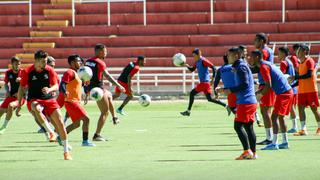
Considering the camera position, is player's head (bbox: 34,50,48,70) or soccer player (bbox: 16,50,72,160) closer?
player's head (bbox: 34,50,48,70)

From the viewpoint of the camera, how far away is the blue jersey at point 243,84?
1537cm

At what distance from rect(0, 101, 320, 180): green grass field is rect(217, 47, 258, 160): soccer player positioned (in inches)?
12.5

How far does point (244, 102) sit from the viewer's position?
51.1 ft

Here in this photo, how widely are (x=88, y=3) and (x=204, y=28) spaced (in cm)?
646

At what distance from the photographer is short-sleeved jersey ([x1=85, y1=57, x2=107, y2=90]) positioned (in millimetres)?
20359

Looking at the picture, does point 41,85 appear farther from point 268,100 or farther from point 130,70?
point 130,70

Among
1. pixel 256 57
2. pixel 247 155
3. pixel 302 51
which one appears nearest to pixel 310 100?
pixel 302 51

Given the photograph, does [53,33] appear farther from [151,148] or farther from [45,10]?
[151,148]

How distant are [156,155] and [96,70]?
4.36m

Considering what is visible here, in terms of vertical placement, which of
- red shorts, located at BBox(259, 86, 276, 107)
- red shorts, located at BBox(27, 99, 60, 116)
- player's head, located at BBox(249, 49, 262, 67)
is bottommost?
red shorts, located at BBox(259, 86, 276, 107)

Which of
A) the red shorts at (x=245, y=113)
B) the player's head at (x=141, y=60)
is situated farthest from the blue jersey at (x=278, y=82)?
the player's head at (x=141, y=60)

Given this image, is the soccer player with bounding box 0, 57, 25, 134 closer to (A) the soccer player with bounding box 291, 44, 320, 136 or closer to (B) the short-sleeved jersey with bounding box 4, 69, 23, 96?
(B) the short-sleeved jersey with bounding box 4, 69, 23, 96

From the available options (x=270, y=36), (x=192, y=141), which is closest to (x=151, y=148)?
(x=192, y=141)

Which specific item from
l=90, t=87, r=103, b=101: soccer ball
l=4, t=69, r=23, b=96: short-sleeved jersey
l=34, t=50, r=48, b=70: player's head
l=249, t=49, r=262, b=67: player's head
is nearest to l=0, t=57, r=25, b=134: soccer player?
l=4, t=69, r=23, b=96: short-sleeved jersey
